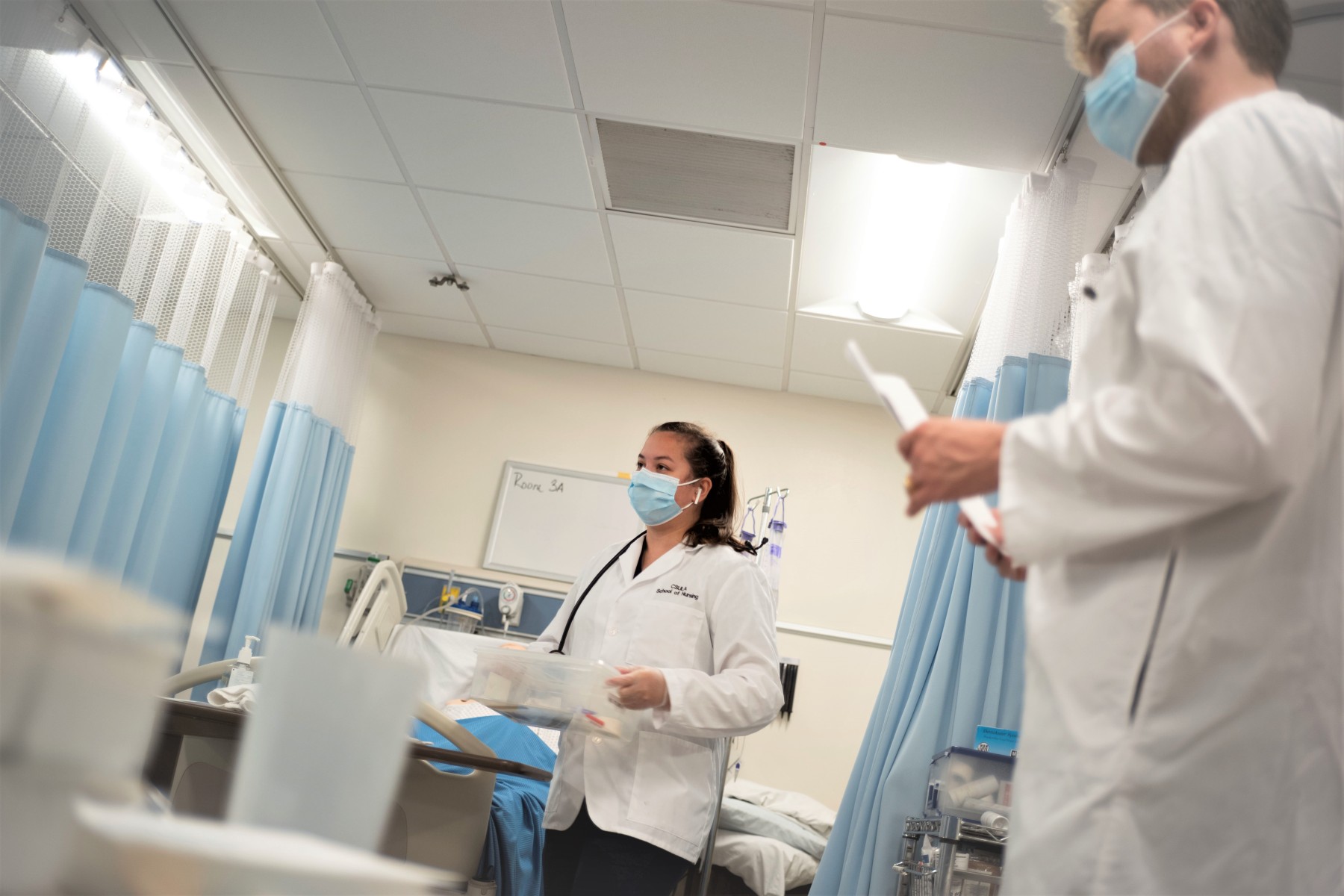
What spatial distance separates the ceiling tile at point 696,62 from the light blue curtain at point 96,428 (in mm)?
1595

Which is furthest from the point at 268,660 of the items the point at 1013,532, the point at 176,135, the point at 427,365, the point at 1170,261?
the point at 427,365

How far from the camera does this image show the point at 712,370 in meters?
5.17

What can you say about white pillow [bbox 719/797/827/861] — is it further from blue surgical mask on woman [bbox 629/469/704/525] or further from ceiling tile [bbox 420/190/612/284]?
ceiling tile [bbox 420/190/612/284]

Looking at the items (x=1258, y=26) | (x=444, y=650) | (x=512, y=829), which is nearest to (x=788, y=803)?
(x=444, y=650)

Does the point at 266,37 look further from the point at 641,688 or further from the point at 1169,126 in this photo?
the point at 1169,126

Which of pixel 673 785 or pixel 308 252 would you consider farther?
pixel 308 252

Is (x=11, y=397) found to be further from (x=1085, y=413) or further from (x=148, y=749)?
(x=1085, y=413)

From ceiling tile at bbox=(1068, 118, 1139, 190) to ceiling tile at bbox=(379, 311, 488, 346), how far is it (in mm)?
3159

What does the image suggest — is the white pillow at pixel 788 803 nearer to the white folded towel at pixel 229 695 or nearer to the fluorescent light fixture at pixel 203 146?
the white folded towel at pixel 229 695

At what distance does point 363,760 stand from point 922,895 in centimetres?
195

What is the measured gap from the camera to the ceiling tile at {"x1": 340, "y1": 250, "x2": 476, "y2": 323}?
445cm

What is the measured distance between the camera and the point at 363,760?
1.68 feet

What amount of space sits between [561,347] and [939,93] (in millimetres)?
2820

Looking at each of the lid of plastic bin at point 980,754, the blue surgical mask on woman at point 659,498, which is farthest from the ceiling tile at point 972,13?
the lid of plastic bin at point 980,754
